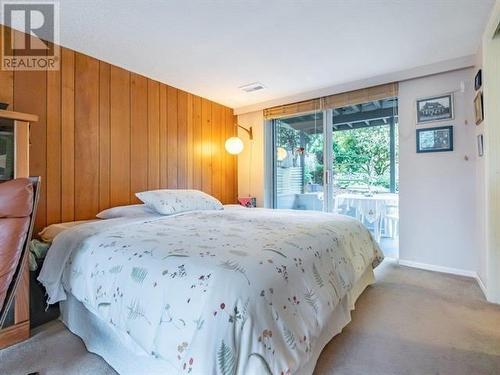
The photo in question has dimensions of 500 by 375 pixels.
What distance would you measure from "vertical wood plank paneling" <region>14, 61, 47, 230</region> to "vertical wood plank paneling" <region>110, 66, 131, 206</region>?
0.56 meters

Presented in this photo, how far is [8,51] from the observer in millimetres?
2059

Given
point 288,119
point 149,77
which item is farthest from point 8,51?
point 288,119

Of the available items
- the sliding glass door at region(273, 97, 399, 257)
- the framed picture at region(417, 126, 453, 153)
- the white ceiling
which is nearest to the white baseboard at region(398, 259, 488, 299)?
the sliding glass door at region(273, 97, 399, 257)

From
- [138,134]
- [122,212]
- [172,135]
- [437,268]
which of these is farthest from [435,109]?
[122,212]

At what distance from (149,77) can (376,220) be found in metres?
3.25

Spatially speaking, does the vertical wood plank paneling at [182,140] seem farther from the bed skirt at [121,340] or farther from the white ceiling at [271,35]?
the bed skirt at [121,340]

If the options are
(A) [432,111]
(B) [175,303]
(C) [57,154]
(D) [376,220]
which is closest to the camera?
(B) [175,303]

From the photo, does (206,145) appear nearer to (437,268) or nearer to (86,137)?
(86,137)

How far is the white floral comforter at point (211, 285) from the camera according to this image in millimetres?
920

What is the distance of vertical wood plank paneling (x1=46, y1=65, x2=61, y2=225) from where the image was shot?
2234 mm

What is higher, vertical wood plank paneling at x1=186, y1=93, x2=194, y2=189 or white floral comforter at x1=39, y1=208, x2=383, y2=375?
vertical wood plank paneling at x1=186, y1=93, x2=194, y2=189

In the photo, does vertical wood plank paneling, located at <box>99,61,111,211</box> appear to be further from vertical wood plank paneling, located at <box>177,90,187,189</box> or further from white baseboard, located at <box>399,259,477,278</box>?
white baseboard, located at <box>399,259,477,278</box>

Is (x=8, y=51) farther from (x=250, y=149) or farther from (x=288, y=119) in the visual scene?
(x=288, y=119)

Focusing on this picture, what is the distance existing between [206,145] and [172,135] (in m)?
0.60
